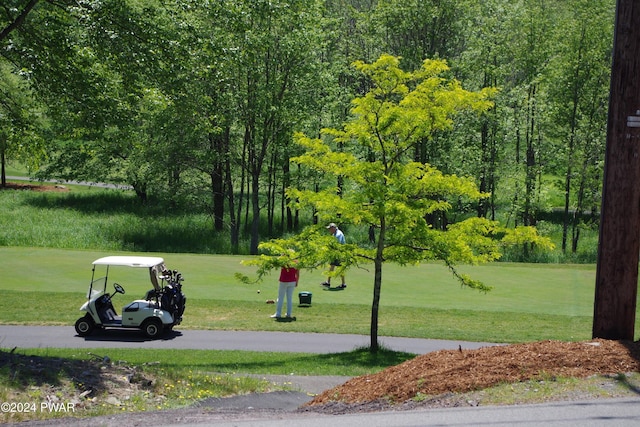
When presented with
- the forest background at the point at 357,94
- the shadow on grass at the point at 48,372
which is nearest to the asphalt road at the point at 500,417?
the shadow on grass at the point at 48,372

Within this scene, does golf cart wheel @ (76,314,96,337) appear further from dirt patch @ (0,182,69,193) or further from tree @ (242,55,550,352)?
dirt patch @ (0,182,69,193)

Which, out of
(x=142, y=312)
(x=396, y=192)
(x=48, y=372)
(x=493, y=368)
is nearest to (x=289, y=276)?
(x=142, y=312)

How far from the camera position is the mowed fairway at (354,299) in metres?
18.2

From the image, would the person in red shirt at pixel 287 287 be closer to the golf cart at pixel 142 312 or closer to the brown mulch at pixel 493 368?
the golf cart at pixel 142 312

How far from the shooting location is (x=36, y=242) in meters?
38.4

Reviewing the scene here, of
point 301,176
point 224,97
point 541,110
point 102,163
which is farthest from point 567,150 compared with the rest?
point 102,163

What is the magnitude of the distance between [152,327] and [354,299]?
646 cm

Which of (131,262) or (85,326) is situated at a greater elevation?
(131,262)

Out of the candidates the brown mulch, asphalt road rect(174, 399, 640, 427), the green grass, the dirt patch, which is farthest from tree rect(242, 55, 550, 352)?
the dirt patch

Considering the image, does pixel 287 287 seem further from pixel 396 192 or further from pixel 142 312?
pixel 396 192

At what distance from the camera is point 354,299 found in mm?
21016

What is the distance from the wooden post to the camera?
892 cm

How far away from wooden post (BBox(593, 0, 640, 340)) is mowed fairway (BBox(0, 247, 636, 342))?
824 centimetres

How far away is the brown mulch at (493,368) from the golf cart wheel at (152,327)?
25.7 feet
